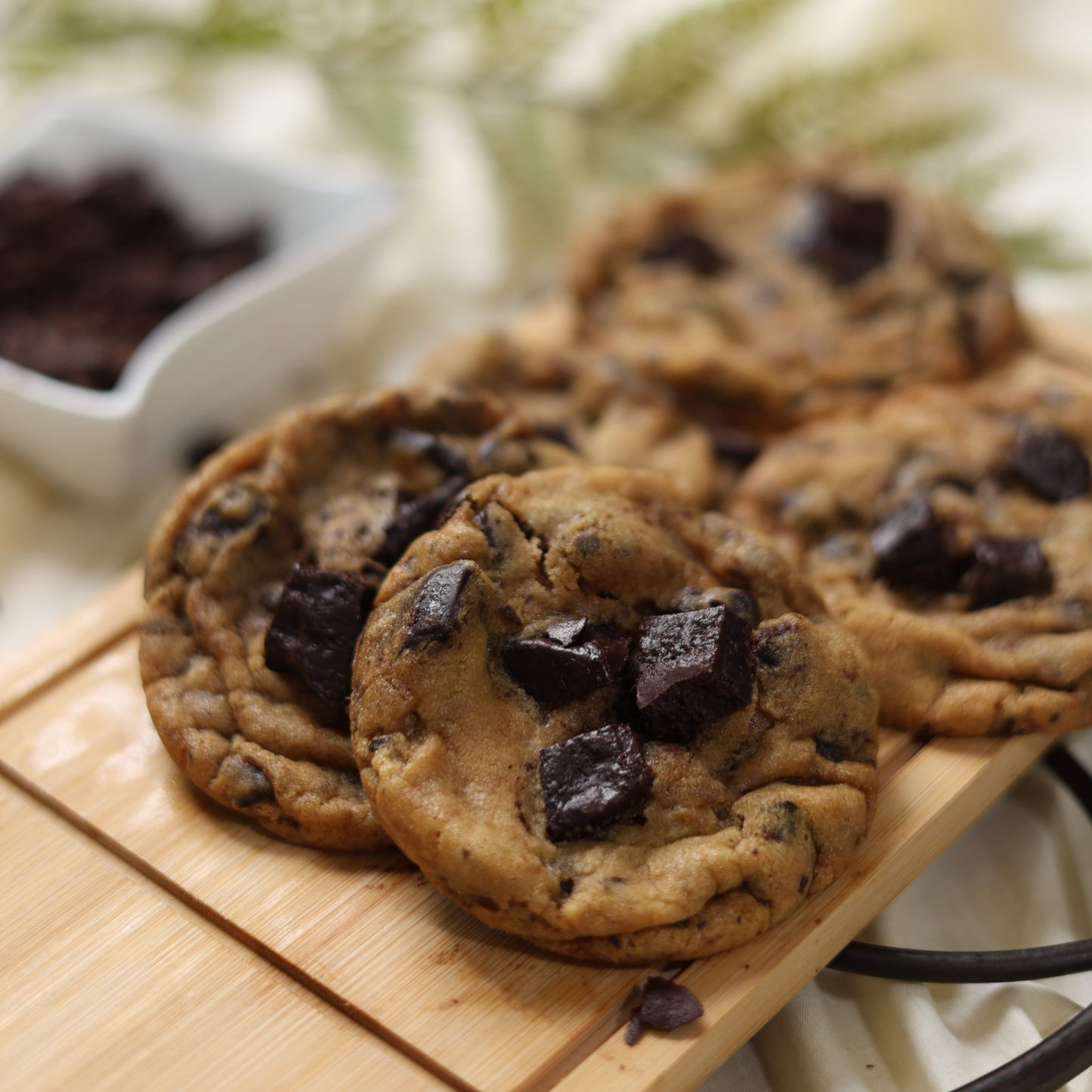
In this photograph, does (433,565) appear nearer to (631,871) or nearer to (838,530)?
(631,871)

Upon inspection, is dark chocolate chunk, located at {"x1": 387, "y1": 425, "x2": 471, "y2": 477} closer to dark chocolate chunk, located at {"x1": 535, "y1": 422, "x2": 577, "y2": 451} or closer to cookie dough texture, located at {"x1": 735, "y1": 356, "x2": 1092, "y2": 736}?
dark chocolate chunk, located at {"x1": 535, "y1": 422, "x2": 577, "y2": 451}

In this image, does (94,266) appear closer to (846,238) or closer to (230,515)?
(230,515)

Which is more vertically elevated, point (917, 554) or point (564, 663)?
point (564, 663)

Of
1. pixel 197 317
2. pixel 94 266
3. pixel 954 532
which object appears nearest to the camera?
pixel 954 532

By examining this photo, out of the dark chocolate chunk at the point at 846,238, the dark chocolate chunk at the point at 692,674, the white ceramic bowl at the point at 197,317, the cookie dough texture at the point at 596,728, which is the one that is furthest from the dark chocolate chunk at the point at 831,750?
the white ceramic bowl at the point at 197,317

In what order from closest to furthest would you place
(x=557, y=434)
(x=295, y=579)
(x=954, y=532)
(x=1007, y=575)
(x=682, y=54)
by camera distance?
1. (x=295, y=579)
2. (x=1007, y=575)
3. (x=954, y=532)
4. (x=557, y=434)
5. (x=682, y=54)

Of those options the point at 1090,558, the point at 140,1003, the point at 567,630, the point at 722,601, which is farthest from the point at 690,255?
the point at 140,1003
